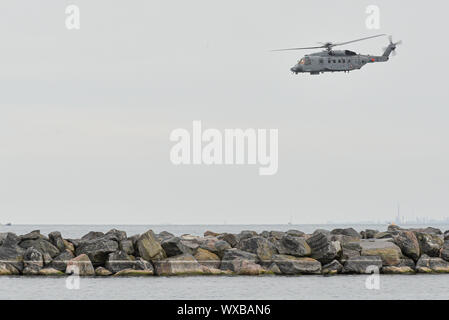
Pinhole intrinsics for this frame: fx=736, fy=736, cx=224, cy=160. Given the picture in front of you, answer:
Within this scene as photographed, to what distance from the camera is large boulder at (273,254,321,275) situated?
126 ft

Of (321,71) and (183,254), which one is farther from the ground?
(321,71)

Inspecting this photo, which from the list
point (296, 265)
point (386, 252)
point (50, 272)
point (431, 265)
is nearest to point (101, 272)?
point (50, 272)

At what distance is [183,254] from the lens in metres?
39.0

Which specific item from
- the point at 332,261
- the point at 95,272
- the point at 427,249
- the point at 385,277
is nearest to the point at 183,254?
the point at 95,272

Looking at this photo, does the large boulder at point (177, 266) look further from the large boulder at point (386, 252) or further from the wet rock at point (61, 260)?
the large boulder at point (386, 252)

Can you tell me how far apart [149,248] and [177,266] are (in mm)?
1736

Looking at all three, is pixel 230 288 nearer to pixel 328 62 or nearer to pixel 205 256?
pixel 205 256

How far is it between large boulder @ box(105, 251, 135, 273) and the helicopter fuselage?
91.1 feet

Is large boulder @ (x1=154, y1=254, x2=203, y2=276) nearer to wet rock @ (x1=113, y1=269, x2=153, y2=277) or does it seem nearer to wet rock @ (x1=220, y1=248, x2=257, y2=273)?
wet rock @ (x1=113, y1=269, x2=153, y2=277)

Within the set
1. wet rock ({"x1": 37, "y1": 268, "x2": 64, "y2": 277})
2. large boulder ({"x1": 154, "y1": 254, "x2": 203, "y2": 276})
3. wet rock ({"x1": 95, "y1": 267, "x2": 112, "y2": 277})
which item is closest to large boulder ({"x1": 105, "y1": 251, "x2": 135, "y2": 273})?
wet rock ({"x1": 95, "y1": 267, "x2": 112, "y2": 277})
